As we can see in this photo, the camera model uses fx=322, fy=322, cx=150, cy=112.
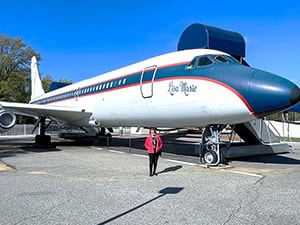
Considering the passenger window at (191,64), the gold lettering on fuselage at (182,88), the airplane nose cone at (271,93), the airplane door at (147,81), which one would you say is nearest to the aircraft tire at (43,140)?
the airplane door at (147,81)

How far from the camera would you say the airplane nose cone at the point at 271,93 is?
8234 millimetres

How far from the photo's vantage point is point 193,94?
9953 millimetres

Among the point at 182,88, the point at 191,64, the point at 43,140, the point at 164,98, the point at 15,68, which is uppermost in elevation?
the point at 15,68

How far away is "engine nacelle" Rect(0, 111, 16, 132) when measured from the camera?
13.4 meters

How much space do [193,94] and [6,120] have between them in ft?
27.0

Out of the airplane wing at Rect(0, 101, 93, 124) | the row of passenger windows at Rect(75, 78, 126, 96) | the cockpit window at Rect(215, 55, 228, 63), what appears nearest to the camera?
the cockpit window at Rect(215, 55, 228, 63)

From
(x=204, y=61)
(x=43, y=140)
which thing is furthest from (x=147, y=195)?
(x=43, y=140)

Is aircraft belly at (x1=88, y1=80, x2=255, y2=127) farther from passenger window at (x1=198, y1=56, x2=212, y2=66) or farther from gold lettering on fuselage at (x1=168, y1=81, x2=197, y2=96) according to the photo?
passenger window at (x1=198, y1=56, x2=212, y2=66)

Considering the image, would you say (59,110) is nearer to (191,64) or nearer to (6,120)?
(6,120)

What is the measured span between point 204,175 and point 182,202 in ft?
10.2

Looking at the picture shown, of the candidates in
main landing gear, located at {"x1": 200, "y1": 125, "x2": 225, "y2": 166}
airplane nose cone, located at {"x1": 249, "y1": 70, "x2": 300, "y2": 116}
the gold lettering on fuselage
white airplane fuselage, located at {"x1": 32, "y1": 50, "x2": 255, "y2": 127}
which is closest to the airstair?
main landing gear, located at {"x1": 200, "y1": 125, "x2": 225, "y2": 166}

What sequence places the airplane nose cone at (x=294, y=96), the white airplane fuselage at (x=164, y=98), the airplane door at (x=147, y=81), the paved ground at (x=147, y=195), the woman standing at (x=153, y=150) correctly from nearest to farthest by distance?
the paved ground at (x=147, y=195)
the airplane nose cone at (x=294, y=96)
the woman standing at (x=153, y=150)
the white airplane fuselage at (x=164, y=98)
the airplane door at (x=147, y=81)

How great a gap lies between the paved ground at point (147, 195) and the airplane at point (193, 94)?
5.80ft

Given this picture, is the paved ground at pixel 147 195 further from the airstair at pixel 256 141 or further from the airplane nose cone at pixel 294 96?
the airstair at pixel 256 141
